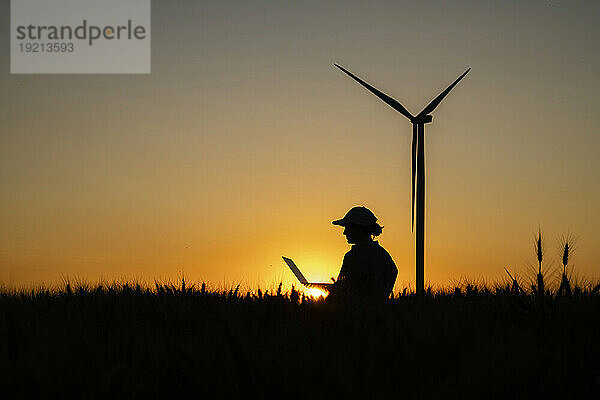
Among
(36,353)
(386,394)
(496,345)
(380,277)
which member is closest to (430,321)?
(496,345)

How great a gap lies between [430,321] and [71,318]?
291cm

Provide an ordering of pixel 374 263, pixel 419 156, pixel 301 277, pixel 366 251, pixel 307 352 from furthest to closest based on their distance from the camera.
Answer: pixel 419 156 < pixel 366 251 < pixel 374 263 < pixel 301 277 < pixel 307 352

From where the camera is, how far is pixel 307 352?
430cm

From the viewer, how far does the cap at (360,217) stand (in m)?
10.6

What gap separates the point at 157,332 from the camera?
5129 mm

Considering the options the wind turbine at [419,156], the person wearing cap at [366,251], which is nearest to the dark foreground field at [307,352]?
the person wearing cap at [366,251]

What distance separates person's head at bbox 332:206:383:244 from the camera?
10.6m

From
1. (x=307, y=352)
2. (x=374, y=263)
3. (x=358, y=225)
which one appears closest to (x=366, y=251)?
(x=374, y=263)

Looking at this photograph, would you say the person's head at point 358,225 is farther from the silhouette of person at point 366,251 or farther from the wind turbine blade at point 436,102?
the wind turbine blade at point 436,102

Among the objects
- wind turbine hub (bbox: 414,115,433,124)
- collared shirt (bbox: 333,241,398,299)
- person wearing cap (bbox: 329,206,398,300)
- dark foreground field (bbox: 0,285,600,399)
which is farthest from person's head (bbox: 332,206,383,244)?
wind turbine hub (bbox: 414,115,433,124)

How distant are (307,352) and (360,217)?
6.48m

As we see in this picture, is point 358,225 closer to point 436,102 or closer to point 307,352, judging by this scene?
point 307,352

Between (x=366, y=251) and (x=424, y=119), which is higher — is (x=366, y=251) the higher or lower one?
the lower one

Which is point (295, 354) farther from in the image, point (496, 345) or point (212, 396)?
point (496, 345)
